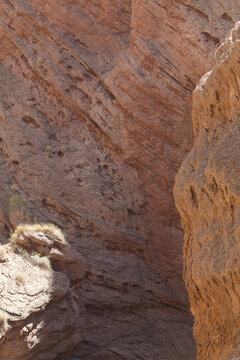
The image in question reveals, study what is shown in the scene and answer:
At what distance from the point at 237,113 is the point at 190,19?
4765 millimetres

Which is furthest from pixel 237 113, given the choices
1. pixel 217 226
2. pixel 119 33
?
pixel 119 33

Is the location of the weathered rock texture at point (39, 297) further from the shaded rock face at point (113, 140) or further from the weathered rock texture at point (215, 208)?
the weathered rock texture at point (215, 208)

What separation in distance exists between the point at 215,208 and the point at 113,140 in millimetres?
5571

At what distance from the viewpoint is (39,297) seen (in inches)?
356

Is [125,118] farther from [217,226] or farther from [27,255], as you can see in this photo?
[217,226]

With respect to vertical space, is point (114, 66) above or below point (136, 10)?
below

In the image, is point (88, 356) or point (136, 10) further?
point (136, 10)

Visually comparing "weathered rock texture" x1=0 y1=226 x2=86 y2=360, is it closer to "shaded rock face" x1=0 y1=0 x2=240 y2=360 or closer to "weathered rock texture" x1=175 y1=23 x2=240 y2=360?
"shaded rock face" x1=0 y1=0 x2=240 y2=360

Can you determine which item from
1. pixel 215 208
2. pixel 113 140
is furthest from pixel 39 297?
pixel 113 140

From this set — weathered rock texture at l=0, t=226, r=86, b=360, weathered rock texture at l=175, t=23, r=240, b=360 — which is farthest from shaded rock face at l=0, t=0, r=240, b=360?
weathered rock texture at l=175, t=23, r=240, b=360

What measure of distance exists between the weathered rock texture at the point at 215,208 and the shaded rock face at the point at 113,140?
339 cm

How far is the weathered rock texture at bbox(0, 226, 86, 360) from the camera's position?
8547mm

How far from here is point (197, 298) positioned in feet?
24.8

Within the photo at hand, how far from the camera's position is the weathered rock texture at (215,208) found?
6504 mm
